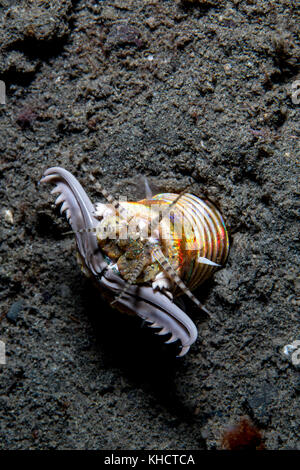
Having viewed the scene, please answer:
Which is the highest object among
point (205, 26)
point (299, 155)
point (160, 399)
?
point (205, 26)

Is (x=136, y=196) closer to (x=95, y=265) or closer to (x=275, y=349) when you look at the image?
(x=95, y=265)

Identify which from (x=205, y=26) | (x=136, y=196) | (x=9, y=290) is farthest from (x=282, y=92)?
(x=9, y=290)

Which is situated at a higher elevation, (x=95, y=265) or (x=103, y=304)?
(x=95, y=265)

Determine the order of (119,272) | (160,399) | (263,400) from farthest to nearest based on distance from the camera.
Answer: (160,399) < (263,400) < (119,272)

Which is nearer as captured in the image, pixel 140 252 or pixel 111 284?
pixel 140 252

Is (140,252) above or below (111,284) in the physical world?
above

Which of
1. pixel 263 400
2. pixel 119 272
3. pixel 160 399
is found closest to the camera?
pixel 119 272
